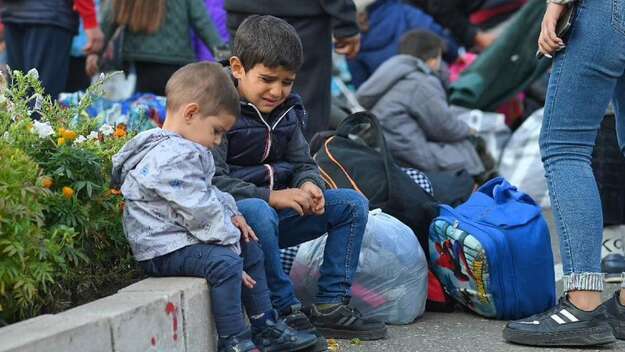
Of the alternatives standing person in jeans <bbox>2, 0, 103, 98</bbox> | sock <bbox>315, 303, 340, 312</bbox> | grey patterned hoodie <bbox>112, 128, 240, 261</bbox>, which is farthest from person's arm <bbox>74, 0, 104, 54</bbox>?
grey patterned hoodie <bbox>112, 128, 240, 261</bbox>

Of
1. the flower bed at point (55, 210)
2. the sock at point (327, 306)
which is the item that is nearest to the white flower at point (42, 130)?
the flower bed at point (55, 210)

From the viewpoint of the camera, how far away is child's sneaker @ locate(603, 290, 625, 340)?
4422 millimetres

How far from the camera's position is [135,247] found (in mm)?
3865

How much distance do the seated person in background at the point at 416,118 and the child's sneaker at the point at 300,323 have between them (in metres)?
3.20

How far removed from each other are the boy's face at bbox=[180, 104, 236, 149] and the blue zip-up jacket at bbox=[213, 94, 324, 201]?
0.35m

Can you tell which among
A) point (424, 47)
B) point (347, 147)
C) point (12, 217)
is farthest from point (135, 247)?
point (424, 47)

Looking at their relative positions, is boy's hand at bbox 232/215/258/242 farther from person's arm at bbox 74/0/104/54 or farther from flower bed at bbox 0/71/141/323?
person's arm at bbox 74/0/104/54

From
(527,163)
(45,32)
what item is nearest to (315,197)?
(45,32)

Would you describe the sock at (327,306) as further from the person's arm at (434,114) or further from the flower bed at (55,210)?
the person's arm at (434,114)

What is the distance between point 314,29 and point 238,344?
8.02ft

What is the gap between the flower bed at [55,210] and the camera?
11.1 feet

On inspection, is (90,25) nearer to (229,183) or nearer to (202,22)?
(202,22)

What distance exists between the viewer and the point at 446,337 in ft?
15.0

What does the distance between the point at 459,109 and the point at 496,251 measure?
4.20 metres
